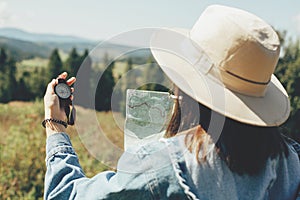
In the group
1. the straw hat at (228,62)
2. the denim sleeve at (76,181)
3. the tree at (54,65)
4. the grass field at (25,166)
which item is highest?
the straw hat at (228,62)

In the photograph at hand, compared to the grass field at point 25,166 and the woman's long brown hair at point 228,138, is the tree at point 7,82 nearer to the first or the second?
the grass field at point 25,166

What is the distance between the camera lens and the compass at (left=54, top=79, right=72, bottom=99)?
55.4 inches

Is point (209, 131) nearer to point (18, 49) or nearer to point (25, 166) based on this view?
point (25, 166)

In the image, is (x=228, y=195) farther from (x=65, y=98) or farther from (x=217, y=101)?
(x=65, y=98)

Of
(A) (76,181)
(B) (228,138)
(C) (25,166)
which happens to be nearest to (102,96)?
(A) (76,181)

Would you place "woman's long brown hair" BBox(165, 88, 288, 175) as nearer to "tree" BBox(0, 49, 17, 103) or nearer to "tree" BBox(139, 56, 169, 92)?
"tree" BBox(139, 56, 169, 92)

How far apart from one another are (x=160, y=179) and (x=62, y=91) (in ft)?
1.63

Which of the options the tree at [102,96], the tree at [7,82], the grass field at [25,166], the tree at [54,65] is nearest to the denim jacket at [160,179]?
the tree at [102,96]

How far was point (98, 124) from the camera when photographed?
53.8 inches

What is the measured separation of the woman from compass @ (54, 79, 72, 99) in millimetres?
204

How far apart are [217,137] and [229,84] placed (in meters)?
0.14

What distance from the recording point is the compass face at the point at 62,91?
4.62ft

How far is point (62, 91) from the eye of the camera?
4.67ft

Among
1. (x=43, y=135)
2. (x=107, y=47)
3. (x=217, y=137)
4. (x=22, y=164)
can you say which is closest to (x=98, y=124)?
(x=107, y=47)
